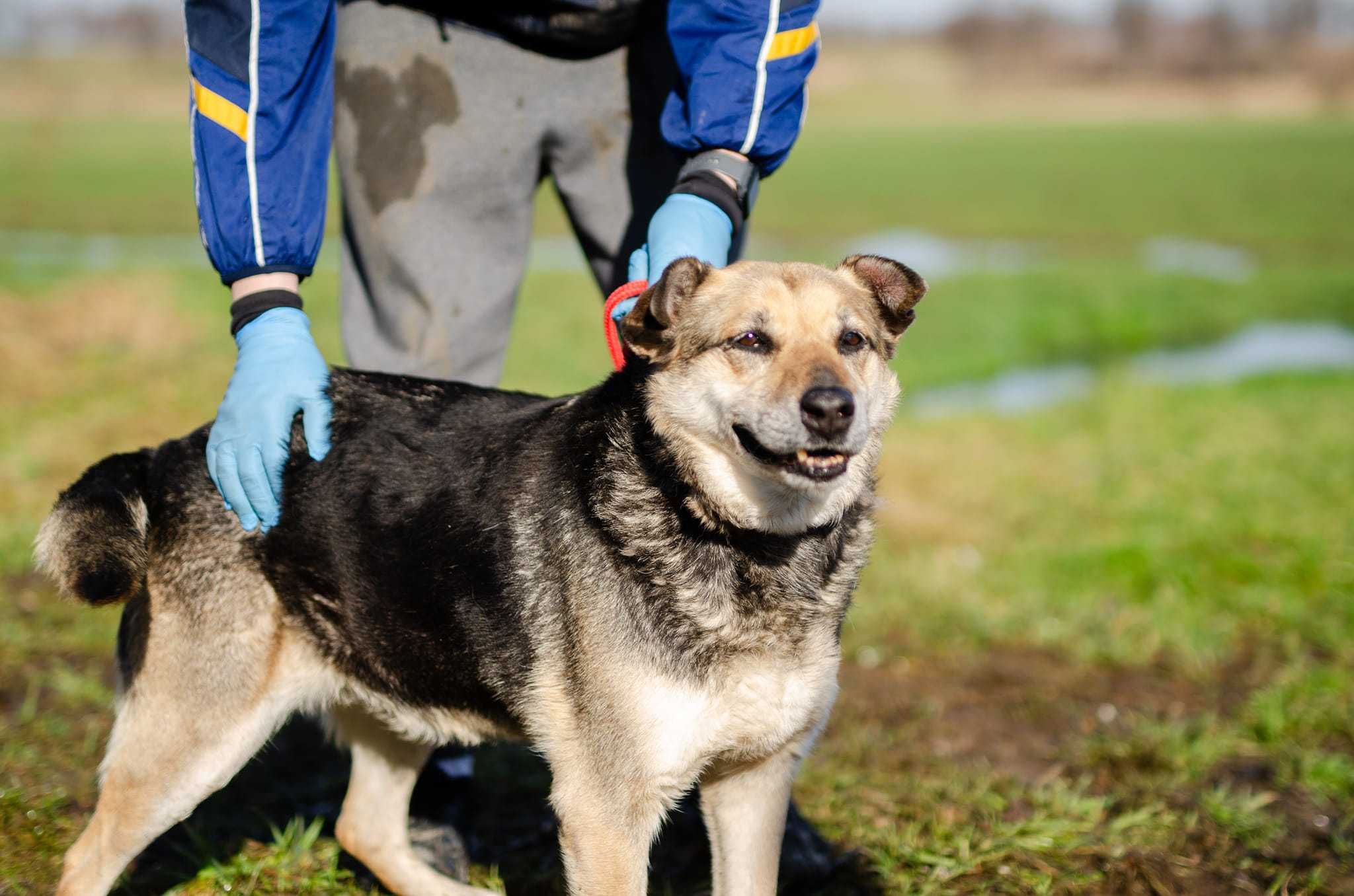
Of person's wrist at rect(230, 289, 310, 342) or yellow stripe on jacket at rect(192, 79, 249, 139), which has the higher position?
yellow stripe on jacket at rect(192, 79, 249, 139)

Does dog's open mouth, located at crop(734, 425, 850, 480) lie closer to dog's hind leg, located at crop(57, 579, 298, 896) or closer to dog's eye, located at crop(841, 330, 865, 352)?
dog's eye, located at crop(841, 330, 865, 352)

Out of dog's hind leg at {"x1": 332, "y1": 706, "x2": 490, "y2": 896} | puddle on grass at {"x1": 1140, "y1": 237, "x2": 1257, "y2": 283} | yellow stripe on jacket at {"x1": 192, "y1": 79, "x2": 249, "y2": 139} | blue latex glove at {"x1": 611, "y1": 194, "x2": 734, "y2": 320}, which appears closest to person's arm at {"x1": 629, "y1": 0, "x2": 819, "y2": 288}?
blue latex glove at {"x1": 611, "y1": 194, "x2": 734, "y2": 320}

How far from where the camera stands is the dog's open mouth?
2719 millimetres

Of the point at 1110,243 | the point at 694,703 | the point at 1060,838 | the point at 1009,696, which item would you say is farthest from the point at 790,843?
the point at 1110,243

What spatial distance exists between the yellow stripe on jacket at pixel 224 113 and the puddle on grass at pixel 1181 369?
Result: 8288 millimetres

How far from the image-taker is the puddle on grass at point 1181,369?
38.8 ft

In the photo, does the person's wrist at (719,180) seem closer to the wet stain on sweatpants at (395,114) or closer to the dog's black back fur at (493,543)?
the dog's black back fur at (493,543)

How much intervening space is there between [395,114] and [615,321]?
Result: 3.41 ft

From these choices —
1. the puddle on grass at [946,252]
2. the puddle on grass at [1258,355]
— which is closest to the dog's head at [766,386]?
the puddle on grass at [1258,355]

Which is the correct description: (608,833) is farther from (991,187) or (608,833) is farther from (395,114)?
(991,187)

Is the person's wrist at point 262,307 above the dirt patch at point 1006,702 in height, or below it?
above

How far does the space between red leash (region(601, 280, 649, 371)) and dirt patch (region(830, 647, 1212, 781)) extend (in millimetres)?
2275

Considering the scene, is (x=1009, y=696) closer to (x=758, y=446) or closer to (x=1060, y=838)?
(x=1060, y=838)

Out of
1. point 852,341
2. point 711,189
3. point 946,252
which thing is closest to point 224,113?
point 711,189
